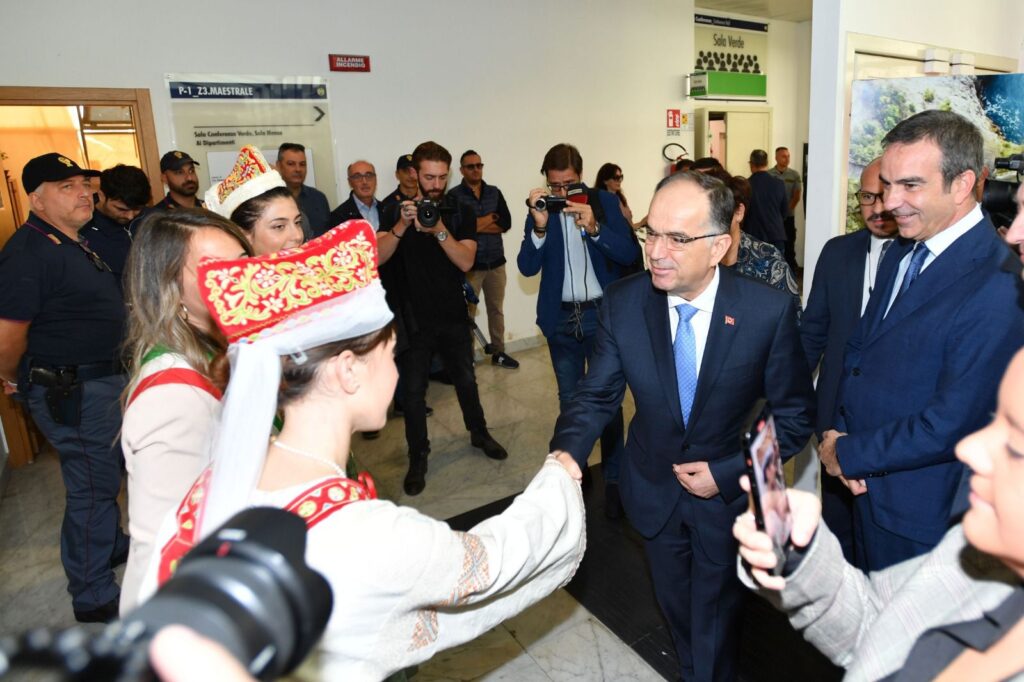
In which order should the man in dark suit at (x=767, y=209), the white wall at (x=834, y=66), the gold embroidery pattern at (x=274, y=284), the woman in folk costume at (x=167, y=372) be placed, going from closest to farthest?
the gold embroidery pattern at (x=274, y=284) → the woman in folk costume at (x=167, y=372) → the white wall at (x=834, y=66) → the man in dark suit at (x=767, y=209)

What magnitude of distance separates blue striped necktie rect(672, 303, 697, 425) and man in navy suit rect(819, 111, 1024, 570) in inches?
19.1

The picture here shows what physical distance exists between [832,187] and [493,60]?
432 centimetres

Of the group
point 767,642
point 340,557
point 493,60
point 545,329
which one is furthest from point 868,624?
point 493,60

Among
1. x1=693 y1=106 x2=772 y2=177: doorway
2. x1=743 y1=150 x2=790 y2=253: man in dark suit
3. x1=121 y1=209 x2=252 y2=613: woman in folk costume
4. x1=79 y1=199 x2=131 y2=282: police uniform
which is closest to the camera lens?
x1=121 y1=209 x2=252 y2=613: woman in folk costume

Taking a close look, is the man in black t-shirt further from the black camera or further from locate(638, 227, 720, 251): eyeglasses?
locate(638, 227, 720, 251): eyeglasses

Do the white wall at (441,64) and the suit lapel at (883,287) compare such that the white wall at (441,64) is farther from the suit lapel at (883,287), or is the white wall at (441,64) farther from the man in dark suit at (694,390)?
the suit lapel at (883,287)

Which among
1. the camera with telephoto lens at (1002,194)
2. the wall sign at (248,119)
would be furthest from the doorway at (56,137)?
the camera with telephoto lens at (1002,194)

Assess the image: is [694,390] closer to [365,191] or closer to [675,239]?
[675,239]

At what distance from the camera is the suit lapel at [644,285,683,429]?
195 centimetres

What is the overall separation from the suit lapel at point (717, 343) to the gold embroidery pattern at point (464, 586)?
0.98 meters

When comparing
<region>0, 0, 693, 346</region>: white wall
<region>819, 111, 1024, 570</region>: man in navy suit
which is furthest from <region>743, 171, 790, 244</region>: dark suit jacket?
<region>819, 111, 1024, 570</region>: man in navy suit

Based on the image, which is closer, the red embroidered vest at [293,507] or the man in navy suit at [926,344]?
the red embroidered vest at [293,507]

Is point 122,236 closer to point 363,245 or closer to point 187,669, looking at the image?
point 363,245

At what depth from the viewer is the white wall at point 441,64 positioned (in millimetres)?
4742
